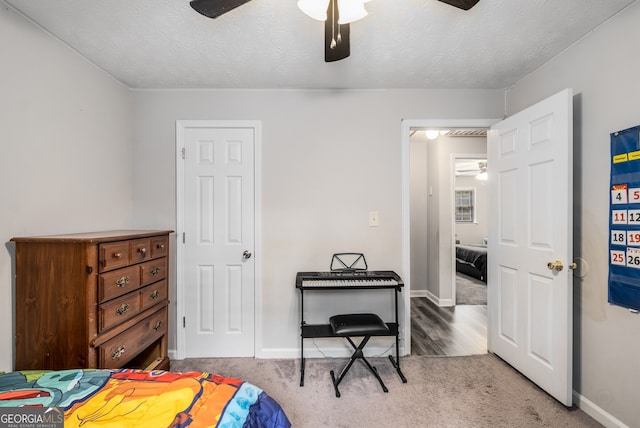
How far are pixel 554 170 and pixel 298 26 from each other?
1.93 m

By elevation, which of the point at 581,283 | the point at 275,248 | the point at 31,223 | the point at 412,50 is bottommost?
the point at 581,283

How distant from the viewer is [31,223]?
1.63 m

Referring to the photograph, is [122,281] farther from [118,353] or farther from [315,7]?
[315,7]

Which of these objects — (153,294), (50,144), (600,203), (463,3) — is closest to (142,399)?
(153,294)

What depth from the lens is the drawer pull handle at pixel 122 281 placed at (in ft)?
5.47

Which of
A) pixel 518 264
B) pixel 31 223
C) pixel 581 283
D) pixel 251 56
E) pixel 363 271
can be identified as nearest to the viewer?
pixel 31 223

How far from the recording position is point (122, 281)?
1.70m

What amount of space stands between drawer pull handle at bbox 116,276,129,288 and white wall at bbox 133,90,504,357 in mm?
837

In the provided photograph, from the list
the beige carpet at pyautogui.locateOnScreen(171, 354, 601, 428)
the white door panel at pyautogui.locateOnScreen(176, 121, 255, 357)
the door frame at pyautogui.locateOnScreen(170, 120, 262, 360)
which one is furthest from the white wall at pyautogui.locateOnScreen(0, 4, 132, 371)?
the beige carpet at pyautogui.locateOnScreen(171, 354, 601, 428)

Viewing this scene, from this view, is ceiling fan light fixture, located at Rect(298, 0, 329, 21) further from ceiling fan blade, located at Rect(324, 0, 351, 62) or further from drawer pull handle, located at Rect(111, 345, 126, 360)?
drawer pull handle, located at Rect(111, 345, 126, 360)

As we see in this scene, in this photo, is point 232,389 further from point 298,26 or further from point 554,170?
point 554,170

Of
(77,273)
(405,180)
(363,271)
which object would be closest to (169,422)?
(77,273)

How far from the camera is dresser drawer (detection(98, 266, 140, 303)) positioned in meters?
1.55

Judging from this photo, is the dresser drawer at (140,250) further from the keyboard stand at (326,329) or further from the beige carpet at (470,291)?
the beige carpet at (470,291)
